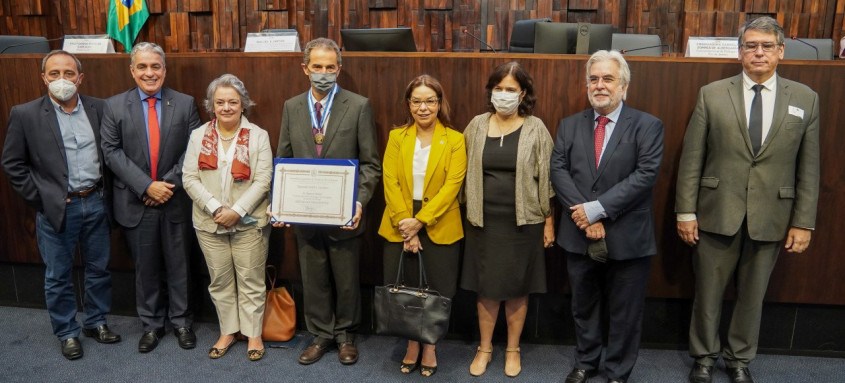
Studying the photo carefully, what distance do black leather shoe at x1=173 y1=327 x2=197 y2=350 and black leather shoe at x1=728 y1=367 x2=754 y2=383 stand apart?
2.40m

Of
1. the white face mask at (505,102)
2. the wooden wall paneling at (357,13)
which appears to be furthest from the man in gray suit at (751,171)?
the wooden wall paneling at (357,13)

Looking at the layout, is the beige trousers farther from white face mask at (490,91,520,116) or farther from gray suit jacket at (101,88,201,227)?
white face mask at (490,91,520,116)

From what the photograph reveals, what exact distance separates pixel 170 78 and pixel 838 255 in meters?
3.21

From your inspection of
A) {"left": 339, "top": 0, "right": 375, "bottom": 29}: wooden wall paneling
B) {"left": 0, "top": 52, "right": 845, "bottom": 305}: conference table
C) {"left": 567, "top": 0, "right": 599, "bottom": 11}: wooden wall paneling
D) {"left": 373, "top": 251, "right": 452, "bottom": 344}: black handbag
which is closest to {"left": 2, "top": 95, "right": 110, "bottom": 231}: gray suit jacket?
{"left": 0, "top": 52, "right": 845, "bottom": 305}: conference table

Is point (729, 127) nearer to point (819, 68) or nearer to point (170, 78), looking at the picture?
point (819, 68)

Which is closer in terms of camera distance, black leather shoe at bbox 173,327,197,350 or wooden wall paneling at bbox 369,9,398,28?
black leather shoe at bbox 173,327,197,350

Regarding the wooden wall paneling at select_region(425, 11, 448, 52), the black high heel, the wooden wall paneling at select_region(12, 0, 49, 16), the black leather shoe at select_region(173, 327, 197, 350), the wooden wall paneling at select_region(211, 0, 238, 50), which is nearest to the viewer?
the black high heel

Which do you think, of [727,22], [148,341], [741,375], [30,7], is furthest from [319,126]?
[30,7]

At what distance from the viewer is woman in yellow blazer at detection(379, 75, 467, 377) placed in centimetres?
238

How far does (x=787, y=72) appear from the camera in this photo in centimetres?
254

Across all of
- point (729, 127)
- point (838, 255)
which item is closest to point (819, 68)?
point (729, 127)

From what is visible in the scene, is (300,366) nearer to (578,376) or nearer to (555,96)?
(578,376)

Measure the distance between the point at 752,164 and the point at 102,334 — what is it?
116 inches

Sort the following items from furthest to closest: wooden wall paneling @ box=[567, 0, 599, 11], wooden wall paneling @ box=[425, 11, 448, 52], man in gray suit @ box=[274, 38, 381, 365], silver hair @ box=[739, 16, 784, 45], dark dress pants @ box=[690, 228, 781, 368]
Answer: wooden wall paneling @ box=[425, 11, 448, 52]
wooden wall paneling @ box=[567, 0, 599, 11]
man in gray suit @ box=[274, 38, 381, 365]
dark dress pants @ box=[690, 228, 781, 368]
silver hair @ box=[739, 16, 784, 45]
